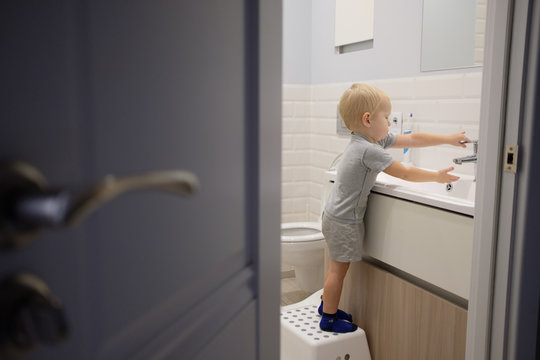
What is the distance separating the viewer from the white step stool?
1.89 m

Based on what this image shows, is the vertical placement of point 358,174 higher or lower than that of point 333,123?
lower

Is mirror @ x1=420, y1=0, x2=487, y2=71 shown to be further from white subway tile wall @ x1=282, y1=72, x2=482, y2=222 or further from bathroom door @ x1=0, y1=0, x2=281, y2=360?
bathroom door @ x1=0, y1=0, x2=281, y2=360

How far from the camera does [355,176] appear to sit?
1910 millimetres

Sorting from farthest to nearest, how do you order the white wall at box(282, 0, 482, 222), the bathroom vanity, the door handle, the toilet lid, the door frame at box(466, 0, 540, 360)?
1. the toilet lid
2. the white wall at box(282, 0, 482, 222)
3. the bathroom vanity
4. the door frame at box(466, 0, 540, 360)
5. the door handle

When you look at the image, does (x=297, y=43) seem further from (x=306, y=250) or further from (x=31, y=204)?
(x=31, y=204)

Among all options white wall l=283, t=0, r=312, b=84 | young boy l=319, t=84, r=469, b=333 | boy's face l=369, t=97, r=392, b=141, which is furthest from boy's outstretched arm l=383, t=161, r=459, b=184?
white wall l=283, t=0, r=312, b=84

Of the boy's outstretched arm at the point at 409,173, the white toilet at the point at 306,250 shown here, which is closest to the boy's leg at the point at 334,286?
the white toilet at the point at 306,250

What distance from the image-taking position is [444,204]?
154cm

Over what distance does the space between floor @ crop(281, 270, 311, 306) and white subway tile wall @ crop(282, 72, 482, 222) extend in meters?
0.40

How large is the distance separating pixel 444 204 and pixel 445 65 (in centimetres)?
84

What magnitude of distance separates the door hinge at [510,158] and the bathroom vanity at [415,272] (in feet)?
0.89

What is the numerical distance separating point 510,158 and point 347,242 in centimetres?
86

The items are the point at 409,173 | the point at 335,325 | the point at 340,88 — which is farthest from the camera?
the point at 340,88

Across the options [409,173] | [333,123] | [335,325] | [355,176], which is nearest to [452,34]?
[409,173]
